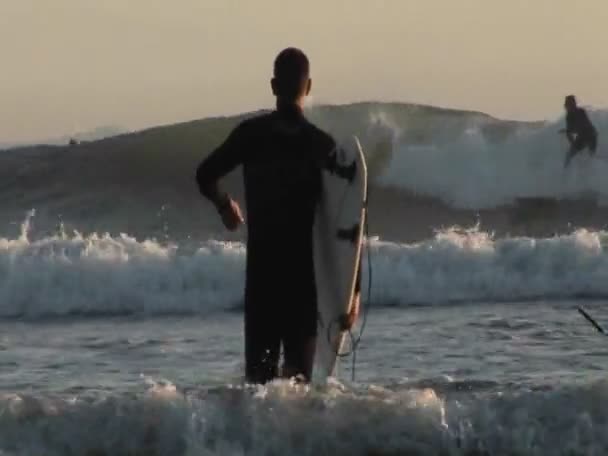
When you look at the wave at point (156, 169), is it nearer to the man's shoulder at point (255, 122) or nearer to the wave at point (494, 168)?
the wave at point (494, 168)

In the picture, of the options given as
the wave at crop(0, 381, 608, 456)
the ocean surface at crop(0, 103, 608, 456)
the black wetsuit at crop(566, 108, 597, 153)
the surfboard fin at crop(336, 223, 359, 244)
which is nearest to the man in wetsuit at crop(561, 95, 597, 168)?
the black wetsuit at crop(566, 108, 597, 153)

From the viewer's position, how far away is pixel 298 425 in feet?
22.7

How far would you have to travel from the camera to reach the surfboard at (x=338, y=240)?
6.77m

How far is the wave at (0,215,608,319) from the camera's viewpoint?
48.9ft

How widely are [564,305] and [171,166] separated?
45.6ft

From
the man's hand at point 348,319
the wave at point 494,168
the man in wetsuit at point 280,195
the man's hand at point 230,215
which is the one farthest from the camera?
the wave at point 494,168

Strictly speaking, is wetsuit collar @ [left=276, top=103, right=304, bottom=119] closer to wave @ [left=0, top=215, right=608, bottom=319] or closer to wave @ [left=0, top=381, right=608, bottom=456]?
wave @ [left=0, top=381, right=608, bottom=456]

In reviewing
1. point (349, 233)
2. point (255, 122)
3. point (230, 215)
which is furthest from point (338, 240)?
point (255, 122)

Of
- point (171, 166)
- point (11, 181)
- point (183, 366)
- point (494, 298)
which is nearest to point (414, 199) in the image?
point (171, 166)

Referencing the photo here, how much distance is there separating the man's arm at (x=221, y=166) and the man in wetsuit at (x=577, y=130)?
1853 centimetres

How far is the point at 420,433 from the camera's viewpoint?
22.9ft

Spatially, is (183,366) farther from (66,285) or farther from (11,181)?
(11,181)

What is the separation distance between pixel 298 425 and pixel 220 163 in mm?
1241

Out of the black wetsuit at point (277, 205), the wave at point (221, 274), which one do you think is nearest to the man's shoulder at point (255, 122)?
the black wetsuit at point (277, 205)
